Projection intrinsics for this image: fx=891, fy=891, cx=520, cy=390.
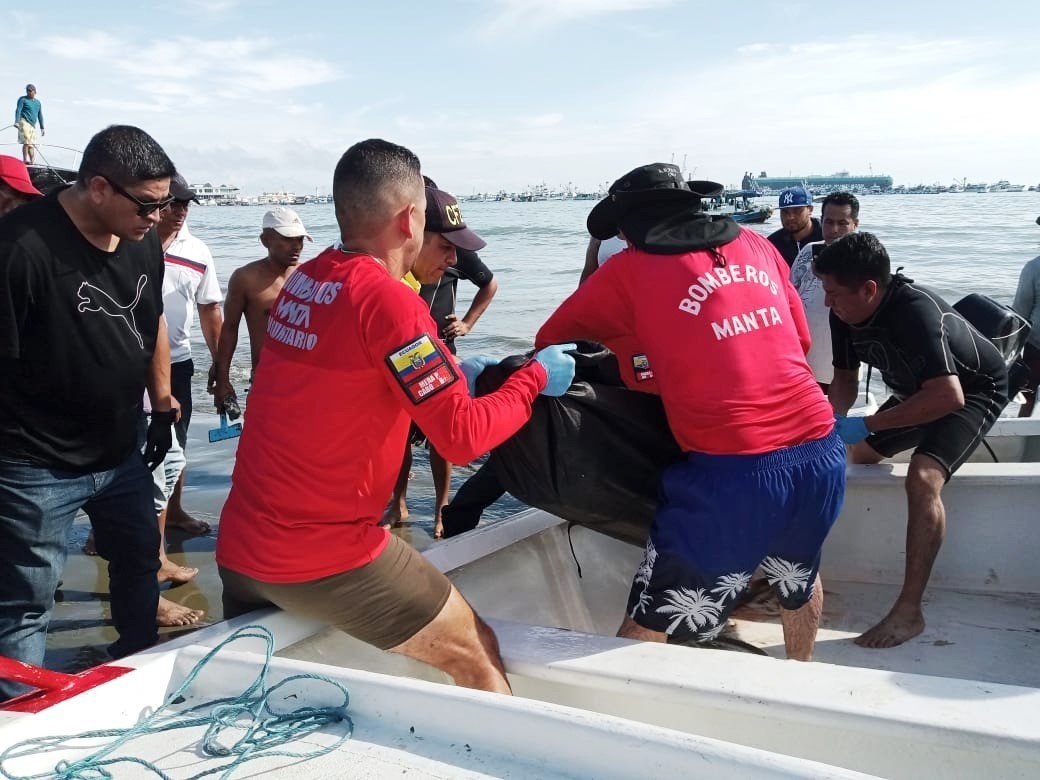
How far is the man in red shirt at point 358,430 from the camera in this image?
2.11 metres

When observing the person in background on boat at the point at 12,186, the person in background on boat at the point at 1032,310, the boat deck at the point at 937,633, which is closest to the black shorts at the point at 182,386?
the person in background on boat at the point at 12,186

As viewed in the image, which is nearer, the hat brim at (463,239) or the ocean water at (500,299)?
the hat brim at (463,239)

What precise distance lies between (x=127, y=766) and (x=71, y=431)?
52.2 inches

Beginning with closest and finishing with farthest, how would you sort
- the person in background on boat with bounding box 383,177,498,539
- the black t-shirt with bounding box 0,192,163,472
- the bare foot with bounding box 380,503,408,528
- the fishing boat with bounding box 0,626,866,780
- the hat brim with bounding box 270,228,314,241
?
1. the fishing boat with bounding box 0,626,866,780
2. the black t-shirt with bounding box 0,192,163,472
3. the person in background on boat with bounding box 383,177,498,539
4. the hat brim with bounding box 270,228,314,241
5. the bare foot with bounding box 380,503,408,528

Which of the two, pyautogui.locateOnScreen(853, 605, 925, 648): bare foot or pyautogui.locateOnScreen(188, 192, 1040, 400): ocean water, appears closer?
pyautogui.locateOnScreen(853, 605, 925, 648): bare foot

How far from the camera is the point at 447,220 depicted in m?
3.29

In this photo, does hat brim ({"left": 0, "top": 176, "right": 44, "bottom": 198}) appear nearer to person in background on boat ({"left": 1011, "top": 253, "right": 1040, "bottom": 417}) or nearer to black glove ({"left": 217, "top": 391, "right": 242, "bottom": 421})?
black glove ({"left": 217, "top": 391, "right": 242, "bottom": 421})

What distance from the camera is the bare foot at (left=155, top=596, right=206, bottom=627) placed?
399 centimetres

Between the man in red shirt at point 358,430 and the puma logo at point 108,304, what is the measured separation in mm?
794

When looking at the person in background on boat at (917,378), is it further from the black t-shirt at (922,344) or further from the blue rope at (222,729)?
the blue rope at (222,729)

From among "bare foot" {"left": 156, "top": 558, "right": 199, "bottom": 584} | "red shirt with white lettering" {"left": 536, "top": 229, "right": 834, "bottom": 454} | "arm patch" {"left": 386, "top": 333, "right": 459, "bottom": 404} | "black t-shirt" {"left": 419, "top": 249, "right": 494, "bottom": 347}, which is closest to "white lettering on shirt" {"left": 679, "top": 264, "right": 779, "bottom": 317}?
"red shirt with white lettering" {"left": 536, "top": 229, "right": 834, "bottom": 454}

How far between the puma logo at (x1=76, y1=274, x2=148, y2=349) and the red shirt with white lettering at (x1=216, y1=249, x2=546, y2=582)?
79cm

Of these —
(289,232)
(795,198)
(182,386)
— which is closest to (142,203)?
(182,386)

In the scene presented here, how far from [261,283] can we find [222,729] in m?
3.40
